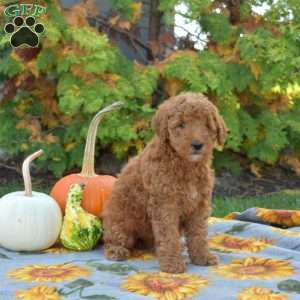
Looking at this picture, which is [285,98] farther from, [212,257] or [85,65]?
[212,257]

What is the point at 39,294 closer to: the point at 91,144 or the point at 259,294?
the point at 259,294

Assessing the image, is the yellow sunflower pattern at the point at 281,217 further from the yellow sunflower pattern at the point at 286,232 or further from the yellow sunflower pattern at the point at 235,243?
the yellow sunflower pattern at the point at 235,243

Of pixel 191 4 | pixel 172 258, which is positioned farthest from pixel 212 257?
pixel 191 4

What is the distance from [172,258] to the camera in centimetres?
307

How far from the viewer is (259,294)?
2.78 metres

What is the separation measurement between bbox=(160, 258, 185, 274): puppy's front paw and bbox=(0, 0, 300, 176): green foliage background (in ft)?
8.56

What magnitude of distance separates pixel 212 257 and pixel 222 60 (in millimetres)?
3012

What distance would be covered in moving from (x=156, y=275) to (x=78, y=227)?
706 millimetres

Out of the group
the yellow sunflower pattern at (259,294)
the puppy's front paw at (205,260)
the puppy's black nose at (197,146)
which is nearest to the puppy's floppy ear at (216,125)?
the puppy's black nose at (197,146)

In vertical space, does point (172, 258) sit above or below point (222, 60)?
below

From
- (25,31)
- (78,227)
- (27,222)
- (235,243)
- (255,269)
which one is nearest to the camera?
(255,269)

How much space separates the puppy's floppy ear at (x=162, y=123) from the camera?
9.83ft

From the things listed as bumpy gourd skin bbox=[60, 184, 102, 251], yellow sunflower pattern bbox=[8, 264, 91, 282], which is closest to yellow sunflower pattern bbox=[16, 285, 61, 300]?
yellow sunflower pattern bbox=[8, 264, 91, 282]

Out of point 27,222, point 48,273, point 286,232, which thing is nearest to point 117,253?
point 48,273
